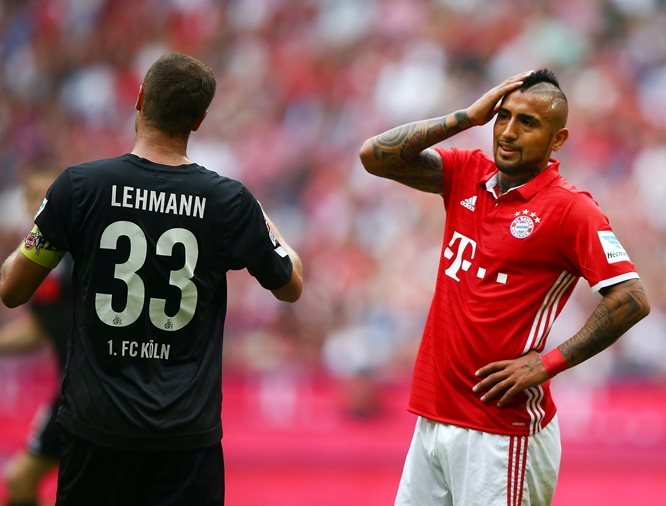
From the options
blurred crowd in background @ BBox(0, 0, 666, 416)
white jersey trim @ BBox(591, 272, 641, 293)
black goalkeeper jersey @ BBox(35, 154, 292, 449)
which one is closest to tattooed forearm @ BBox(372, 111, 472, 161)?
white jersey trim @ BBox(591, 272, 641, 293)

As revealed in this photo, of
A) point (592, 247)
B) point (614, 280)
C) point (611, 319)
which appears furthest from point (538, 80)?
point (611, 319)

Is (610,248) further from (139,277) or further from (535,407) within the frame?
(139,277)

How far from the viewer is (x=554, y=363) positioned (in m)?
3.94

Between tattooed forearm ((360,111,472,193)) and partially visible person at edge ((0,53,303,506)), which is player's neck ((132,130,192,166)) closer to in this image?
partially visible person at edge ((0,53,303,506))

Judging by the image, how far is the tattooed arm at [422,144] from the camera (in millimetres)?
4137

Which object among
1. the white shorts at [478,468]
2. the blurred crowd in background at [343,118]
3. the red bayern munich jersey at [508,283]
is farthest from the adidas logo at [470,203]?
the blurred crowd in background at [343,118]

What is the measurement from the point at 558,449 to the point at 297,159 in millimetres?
7677

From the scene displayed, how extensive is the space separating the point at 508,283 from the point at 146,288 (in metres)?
1.34

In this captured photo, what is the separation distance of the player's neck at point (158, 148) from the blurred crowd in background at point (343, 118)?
5809 mm

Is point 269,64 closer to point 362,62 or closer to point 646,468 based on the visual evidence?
point 362,62

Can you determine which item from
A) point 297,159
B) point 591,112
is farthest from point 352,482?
point 591,112

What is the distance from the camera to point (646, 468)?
8688 millimetres

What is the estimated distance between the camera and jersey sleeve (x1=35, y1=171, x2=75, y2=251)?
3482 mm

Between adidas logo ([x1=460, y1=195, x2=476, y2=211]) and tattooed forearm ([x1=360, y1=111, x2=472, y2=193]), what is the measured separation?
0.65 feet
